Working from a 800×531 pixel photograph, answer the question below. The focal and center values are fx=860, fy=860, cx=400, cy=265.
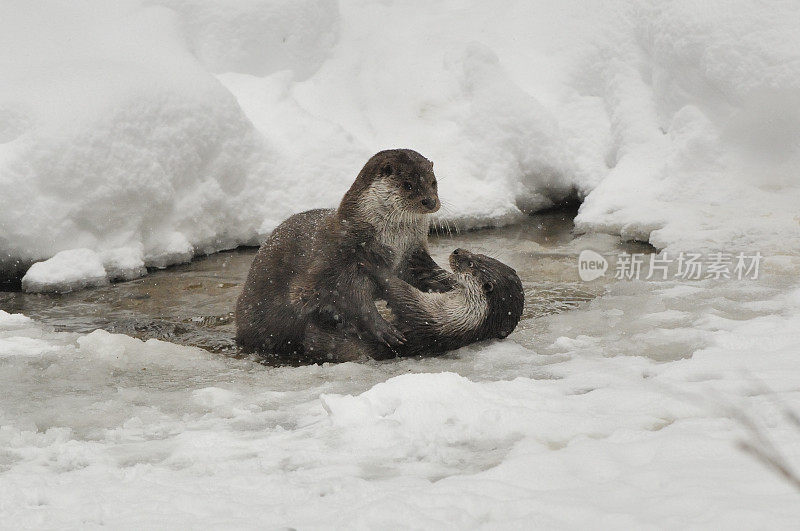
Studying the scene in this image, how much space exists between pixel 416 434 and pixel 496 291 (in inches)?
77.7

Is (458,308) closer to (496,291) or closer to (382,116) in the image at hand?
→ (496,291)

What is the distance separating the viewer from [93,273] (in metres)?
6.11

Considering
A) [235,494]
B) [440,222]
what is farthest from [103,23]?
[235,494]

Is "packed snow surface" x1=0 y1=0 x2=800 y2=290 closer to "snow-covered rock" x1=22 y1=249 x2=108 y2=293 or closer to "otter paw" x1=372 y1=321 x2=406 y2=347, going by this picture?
"snow-covered rock" x1=22 y1=249 x2=108 y2=293

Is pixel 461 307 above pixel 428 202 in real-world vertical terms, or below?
below

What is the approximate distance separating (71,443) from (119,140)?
13.1 ft

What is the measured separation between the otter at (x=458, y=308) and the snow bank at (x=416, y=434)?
0.13m

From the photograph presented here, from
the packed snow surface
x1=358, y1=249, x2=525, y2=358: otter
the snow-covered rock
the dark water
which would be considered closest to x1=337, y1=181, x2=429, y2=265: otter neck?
x1=358, y1=249, x2=525, y2=358: otter

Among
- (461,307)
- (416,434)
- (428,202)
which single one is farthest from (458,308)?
(416,434)

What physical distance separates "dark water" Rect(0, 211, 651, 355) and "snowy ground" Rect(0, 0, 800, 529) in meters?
0.23

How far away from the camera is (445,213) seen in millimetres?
7418

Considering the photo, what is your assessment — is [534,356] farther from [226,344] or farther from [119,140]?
[119,140]

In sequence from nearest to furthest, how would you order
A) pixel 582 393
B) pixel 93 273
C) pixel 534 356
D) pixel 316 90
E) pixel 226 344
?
pixel 582 393, pixel 534 356, pixel 226 344, pixel 93 273, pixel 316 90

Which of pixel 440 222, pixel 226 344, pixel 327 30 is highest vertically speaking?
pixel 327 30
